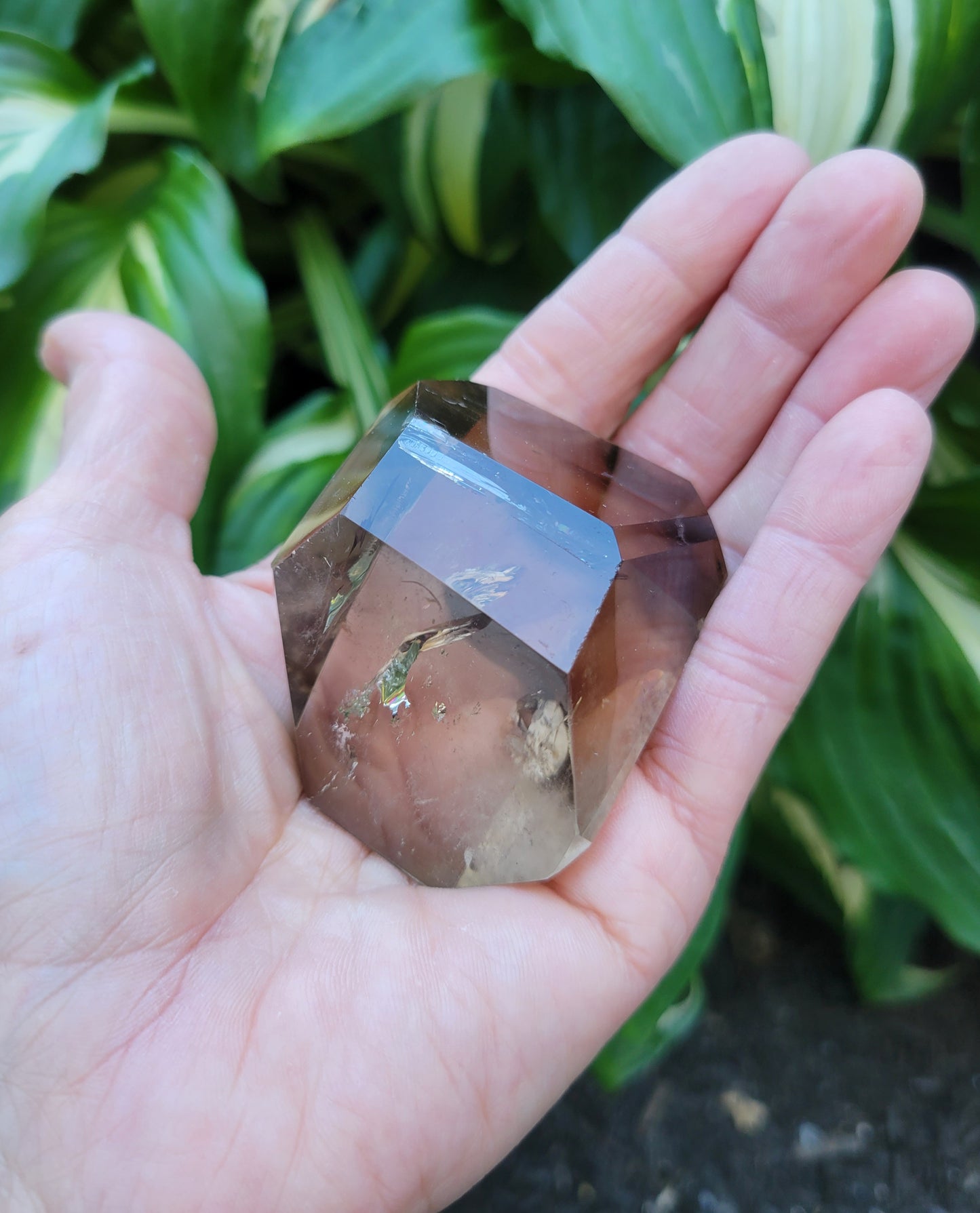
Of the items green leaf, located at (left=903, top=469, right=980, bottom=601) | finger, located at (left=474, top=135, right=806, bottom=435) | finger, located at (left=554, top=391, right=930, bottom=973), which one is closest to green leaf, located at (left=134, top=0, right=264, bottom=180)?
finger, located at (left=474, top=135, right=806, bottom=435)

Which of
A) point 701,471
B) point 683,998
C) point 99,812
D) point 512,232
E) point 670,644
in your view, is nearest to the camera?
point 99,812

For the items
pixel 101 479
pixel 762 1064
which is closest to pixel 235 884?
pixel 101 479

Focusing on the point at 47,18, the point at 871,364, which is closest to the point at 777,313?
the point at 871,364

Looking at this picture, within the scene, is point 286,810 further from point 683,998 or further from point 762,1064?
point 762,1064

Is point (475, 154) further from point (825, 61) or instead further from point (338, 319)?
point (825, 61)

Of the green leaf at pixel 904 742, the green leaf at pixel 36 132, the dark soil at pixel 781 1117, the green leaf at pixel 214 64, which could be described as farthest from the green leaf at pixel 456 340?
the dark soil at pixel 781 1117

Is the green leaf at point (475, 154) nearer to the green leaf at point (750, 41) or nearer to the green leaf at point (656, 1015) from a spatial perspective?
the green leaf at point (750, 41)

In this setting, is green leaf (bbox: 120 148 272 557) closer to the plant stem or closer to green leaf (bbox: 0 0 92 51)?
the plant stem
